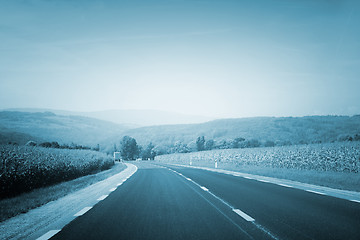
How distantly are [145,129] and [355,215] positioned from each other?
16605 centimetres

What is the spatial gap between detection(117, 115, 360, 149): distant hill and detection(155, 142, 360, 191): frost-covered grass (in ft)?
55.7

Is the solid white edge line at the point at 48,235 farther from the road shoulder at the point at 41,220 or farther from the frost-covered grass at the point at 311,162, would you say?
the frost-covered grass at the point at 311,162

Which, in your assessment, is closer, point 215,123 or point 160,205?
point 160,205

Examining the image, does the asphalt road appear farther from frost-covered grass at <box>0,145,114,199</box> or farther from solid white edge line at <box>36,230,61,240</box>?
frost-covered grass at <box>0,145,114,199</box>

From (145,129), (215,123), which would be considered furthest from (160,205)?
(145,129)

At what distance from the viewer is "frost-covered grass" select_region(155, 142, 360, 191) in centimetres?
1413

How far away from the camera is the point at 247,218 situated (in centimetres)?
542

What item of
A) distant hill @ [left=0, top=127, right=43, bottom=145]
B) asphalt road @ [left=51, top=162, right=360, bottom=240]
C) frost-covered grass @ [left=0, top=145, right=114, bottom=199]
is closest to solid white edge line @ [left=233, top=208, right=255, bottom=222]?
asphalt road @ [left=51, top=162, right=360, bottom=240]

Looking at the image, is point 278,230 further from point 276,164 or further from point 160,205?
point 276,164

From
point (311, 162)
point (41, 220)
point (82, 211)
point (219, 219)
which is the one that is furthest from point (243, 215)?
point (311, 162)

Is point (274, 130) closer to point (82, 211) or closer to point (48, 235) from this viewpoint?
point (82, 211)

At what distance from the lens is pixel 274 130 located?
297 ft

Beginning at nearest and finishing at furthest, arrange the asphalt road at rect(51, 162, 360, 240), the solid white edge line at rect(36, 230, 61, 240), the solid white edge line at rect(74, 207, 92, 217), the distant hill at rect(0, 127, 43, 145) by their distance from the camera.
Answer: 1. the solid white edge line at rect(36, 230, 61, 240)
2. the asphalt road at rect(51, 162, 360, 240)
3. the solid white edge line at rect(74, 207, 92, 217)
4. the distant hill at rect(0, 127, 43, 145)

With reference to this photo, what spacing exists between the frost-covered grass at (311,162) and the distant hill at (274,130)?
1699 cm
